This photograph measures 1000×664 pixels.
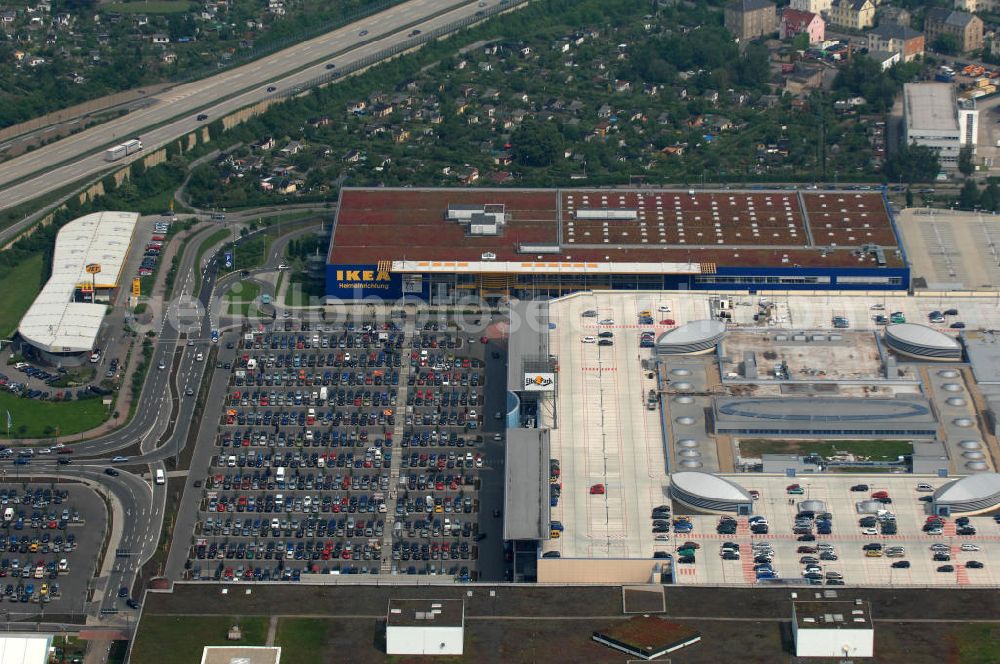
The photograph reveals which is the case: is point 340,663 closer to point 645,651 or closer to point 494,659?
point 494,659

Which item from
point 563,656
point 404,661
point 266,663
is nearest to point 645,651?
point 563,656

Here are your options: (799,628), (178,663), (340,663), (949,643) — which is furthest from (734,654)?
(178,663)

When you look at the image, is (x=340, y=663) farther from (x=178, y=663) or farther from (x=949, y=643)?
(x=949, y=643)

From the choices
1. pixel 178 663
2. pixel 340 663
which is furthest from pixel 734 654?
pixel 178 663

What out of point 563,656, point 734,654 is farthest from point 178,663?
point 734,654

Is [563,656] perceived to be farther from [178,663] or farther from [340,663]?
[178,663]

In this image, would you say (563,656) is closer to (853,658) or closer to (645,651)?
(645,651)
